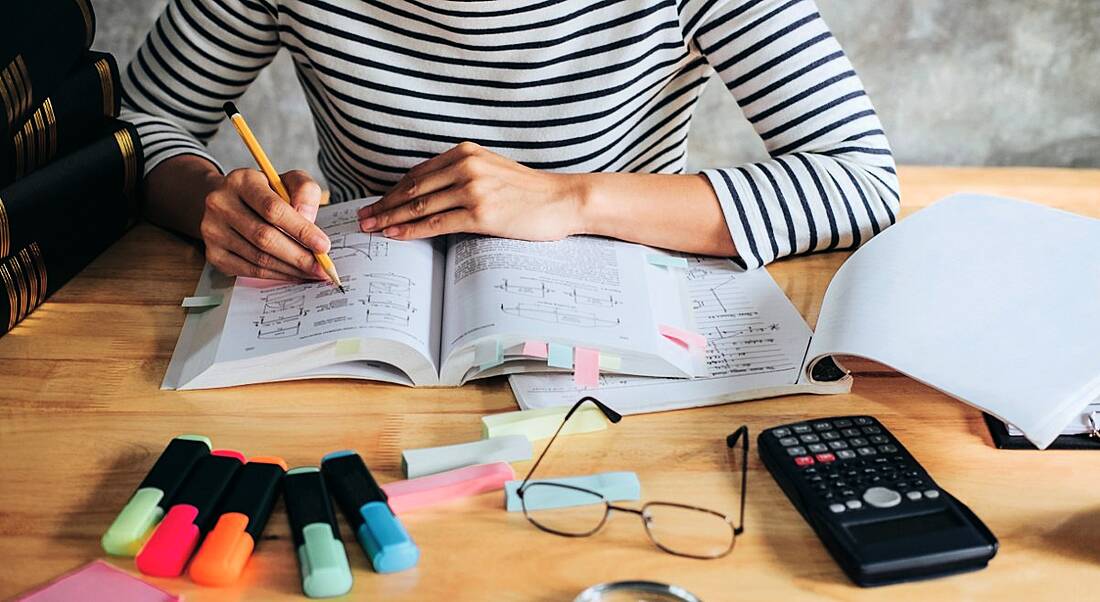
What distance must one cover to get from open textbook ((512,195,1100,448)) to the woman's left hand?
0.15 metres

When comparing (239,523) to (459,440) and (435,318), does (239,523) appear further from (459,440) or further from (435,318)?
(435,318)

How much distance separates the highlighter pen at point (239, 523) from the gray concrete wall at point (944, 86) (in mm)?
1290

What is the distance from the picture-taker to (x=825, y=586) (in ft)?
2.01

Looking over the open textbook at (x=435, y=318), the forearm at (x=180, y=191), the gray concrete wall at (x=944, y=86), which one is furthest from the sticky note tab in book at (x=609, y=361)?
the gray concrete wall at (x=944, y=86)

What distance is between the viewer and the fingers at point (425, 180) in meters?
0.97

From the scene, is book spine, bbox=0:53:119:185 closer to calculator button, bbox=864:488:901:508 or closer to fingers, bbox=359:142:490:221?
fingers, bbox=359:142:490:221

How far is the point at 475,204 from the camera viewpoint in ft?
3.13

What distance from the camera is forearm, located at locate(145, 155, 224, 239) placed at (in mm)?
1065

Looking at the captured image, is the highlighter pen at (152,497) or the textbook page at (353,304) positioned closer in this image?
the highlighter pen at (152,497)

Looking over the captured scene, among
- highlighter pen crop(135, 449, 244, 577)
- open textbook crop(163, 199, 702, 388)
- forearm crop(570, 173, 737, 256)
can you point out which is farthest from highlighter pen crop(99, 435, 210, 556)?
forearm crop(570, 173, 737, 256)

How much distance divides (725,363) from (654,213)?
0.21m

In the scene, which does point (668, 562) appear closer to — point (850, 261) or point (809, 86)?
point (850, 261)

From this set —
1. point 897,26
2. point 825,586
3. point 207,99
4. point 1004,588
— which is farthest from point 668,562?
point 897,26

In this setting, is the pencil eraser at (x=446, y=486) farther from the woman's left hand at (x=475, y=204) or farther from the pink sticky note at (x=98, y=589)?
the woman's left hand at (x=475, y=204)
